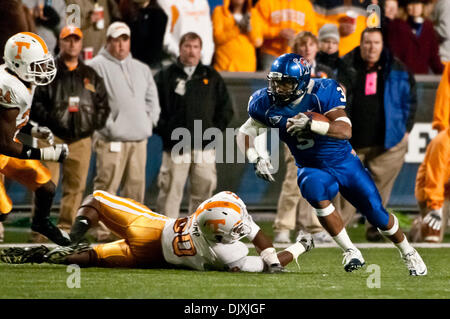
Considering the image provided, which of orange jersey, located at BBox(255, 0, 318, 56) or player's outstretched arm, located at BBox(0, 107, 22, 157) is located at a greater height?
orange jersey, located at BBox(255, 0, 318, 56)

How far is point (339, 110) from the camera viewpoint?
6.86m

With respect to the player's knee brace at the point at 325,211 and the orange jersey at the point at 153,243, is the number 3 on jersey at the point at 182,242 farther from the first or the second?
the player's knee brace at the point at 325,211

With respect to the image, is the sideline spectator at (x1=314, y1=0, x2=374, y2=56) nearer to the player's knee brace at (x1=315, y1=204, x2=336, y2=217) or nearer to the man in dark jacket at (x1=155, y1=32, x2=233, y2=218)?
the man in dark jacket at (x1=155, y1=32, x2=233, y2=218)

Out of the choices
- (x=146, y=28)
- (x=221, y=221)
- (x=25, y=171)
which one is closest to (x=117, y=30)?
(x=146, y=28)

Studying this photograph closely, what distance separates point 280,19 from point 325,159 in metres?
4.21

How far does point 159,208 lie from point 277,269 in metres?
2.91

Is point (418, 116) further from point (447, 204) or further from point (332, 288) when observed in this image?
point (332, 288)

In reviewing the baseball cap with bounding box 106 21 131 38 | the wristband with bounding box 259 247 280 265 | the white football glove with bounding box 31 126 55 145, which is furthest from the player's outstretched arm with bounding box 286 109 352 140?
the baseball cap with bounding box 106 21 131 38

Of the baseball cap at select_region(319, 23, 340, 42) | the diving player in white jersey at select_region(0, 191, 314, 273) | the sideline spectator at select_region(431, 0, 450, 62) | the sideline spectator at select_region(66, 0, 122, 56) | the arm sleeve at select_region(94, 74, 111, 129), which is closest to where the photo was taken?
the diving player in white jersey at select_region(0, 191, 314, 273)

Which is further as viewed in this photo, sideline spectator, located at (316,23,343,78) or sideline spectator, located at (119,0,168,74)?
sideline spectator, located at (119,0,168,74)

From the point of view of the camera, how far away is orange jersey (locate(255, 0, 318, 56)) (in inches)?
426

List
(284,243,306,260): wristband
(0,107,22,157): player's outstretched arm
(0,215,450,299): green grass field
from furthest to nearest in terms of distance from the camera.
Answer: (0,107,22,157): player's outstretched arm, (284,243,306,260): wristband, (0,215,450,299): green grass field

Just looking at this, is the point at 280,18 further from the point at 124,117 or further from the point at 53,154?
the point at 53,154

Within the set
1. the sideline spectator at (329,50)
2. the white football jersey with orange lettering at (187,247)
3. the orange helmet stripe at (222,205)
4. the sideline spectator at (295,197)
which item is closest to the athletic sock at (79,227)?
the white football jersey with orange lettering at (187,247)
